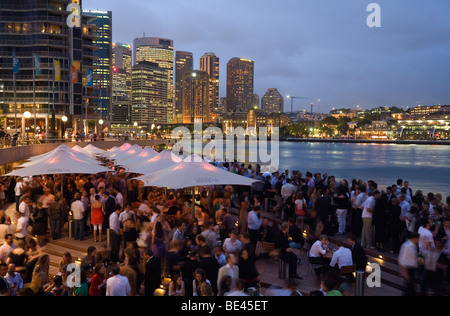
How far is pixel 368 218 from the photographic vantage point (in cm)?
1202

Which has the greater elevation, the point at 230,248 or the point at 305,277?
the point at 230,248

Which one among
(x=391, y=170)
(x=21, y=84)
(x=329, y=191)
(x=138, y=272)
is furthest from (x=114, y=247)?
(x=391, y=170)

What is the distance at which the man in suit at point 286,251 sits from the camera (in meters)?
9.63

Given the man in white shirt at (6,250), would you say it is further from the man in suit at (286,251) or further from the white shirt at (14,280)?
the man in suit at (286,251)

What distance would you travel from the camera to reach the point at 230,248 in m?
8.74

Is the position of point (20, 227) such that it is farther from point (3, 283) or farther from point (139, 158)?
point (139, 158)

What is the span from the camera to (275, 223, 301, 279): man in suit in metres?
9.63

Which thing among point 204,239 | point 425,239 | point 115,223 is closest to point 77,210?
point 115,223

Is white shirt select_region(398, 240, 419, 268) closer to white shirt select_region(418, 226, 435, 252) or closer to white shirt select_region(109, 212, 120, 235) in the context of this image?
white shirt select_region(418, 226, 435, 252)

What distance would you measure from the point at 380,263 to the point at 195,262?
5.88 metres

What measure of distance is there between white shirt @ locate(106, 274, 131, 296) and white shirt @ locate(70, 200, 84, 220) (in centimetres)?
630

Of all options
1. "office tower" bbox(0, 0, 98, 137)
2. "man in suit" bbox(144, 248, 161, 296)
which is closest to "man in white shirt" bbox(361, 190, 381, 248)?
"man in suit" bbox(144, 248, 161, 296)
